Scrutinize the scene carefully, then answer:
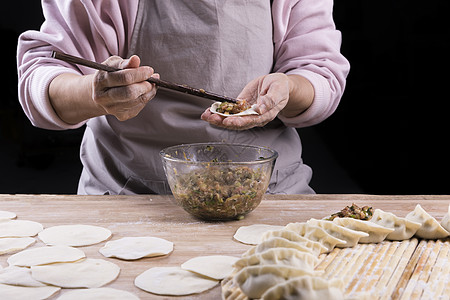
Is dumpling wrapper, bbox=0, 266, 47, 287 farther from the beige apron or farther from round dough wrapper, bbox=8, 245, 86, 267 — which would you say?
the beige apron

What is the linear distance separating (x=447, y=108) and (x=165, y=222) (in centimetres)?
210

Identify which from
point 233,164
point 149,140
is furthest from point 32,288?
point 149,140

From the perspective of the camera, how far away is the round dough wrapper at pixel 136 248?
138cm

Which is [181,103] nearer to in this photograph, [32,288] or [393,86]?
[32,288]

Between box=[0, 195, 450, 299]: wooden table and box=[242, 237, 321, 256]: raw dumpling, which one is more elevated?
box=[242, 237, 321, 256]: raw dumpling

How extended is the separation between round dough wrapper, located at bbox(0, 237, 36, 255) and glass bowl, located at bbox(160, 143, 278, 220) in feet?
1.44

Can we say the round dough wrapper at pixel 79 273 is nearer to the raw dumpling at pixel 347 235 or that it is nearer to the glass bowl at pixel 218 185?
the glass bowl at pixel 218 185

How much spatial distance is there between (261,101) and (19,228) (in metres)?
0.83

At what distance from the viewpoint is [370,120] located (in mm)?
3176

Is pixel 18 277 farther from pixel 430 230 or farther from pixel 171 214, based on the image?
pixel 430 230

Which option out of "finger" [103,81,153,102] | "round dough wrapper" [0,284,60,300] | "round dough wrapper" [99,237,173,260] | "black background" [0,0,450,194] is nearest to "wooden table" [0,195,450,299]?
"round dough wrapper" [99,237,173,260]

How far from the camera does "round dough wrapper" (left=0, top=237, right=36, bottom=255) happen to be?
1.41 meters

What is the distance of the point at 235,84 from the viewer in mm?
2037

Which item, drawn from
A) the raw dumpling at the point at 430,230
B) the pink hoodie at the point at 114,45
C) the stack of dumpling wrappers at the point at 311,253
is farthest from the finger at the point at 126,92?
the raw dumpling at the point at 430,230
